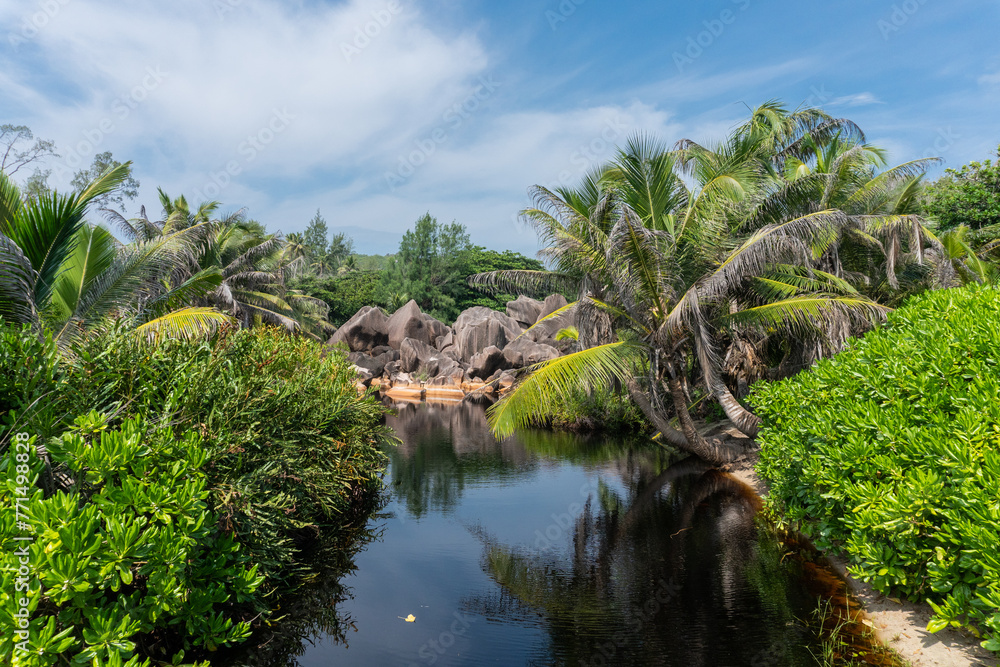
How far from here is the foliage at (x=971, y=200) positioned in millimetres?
19719

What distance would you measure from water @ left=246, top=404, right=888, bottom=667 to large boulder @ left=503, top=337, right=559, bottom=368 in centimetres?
1792

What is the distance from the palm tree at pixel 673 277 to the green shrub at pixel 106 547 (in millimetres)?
5862

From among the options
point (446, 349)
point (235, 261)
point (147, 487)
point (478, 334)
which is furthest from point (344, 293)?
point (147, 487)

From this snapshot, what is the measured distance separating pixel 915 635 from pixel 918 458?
5.80 feet

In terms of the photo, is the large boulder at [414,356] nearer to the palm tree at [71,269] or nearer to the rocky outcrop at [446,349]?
the rocky outcrop at [446,349]

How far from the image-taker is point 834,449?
537 centimetres

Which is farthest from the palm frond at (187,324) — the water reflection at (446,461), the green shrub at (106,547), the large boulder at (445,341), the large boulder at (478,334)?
the large boulder at (445,341)

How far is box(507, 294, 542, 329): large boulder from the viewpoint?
39.8 meters

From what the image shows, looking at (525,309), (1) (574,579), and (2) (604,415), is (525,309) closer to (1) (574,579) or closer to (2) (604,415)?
(2) (604,415)

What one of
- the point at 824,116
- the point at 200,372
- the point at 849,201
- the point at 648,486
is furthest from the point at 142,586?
the point at 824,116

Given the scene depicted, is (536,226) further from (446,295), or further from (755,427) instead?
(446,295)

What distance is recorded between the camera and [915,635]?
16.6 feet

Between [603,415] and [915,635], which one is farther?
[603,415]

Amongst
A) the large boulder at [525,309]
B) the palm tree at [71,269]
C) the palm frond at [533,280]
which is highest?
the large boulder at [525,309]
